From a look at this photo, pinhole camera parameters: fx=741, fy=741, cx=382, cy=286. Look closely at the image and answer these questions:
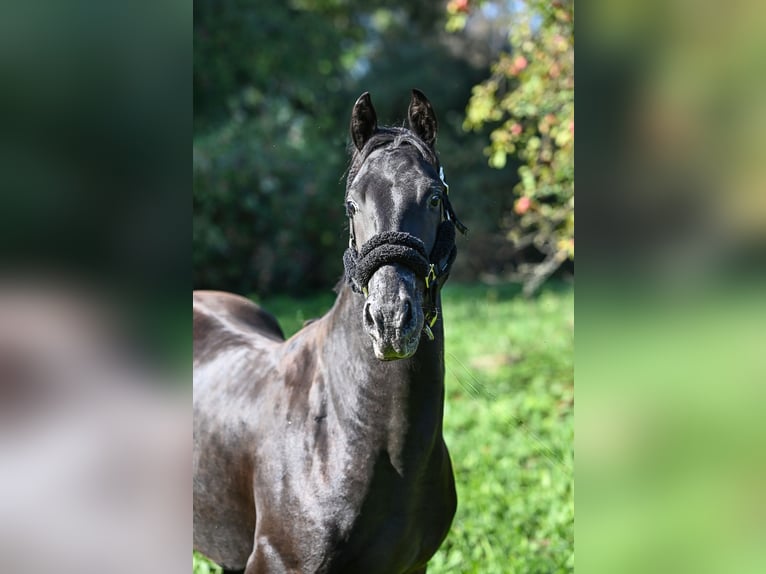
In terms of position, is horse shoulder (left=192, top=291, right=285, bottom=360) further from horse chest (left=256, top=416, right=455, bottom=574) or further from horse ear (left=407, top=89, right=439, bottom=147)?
horse ear (left=407, top=89, right=439, bottom=147)

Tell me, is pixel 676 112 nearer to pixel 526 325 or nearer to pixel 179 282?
pixel 179 282

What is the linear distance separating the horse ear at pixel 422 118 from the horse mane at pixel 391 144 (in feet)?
0.25

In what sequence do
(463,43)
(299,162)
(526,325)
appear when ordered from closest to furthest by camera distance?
(526,325) → (299,162) → (463,43)

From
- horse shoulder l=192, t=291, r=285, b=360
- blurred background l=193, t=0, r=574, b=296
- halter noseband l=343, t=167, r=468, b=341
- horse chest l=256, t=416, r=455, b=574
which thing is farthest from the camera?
blurred background l=193, t=0, r=574, b=296

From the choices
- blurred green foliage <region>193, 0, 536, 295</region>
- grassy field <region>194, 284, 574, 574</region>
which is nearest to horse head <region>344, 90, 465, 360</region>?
grassy field <region>194, 284, 574, 574</region>

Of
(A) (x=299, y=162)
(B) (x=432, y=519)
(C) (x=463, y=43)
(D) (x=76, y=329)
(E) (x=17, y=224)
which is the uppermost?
(C) (x=463, y=43)

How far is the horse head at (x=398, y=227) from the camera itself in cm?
180

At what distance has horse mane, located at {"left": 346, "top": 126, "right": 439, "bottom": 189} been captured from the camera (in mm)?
2160

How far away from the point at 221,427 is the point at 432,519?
869 millimetres

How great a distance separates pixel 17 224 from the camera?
2.62ft

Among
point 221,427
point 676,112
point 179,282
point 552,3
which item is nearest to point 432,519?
point 221,427

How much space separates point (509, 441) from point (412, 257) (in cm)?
408

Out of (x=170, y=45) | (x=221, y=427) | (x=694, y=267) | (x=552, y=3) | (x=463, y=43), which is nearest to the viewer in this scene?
(x=694, y=267)

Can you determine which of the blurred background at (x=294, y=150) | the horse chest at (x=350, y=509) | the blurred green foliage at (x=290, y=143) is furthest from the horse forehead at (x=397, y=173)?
the blurred green foliage at (x=290, y=143)
